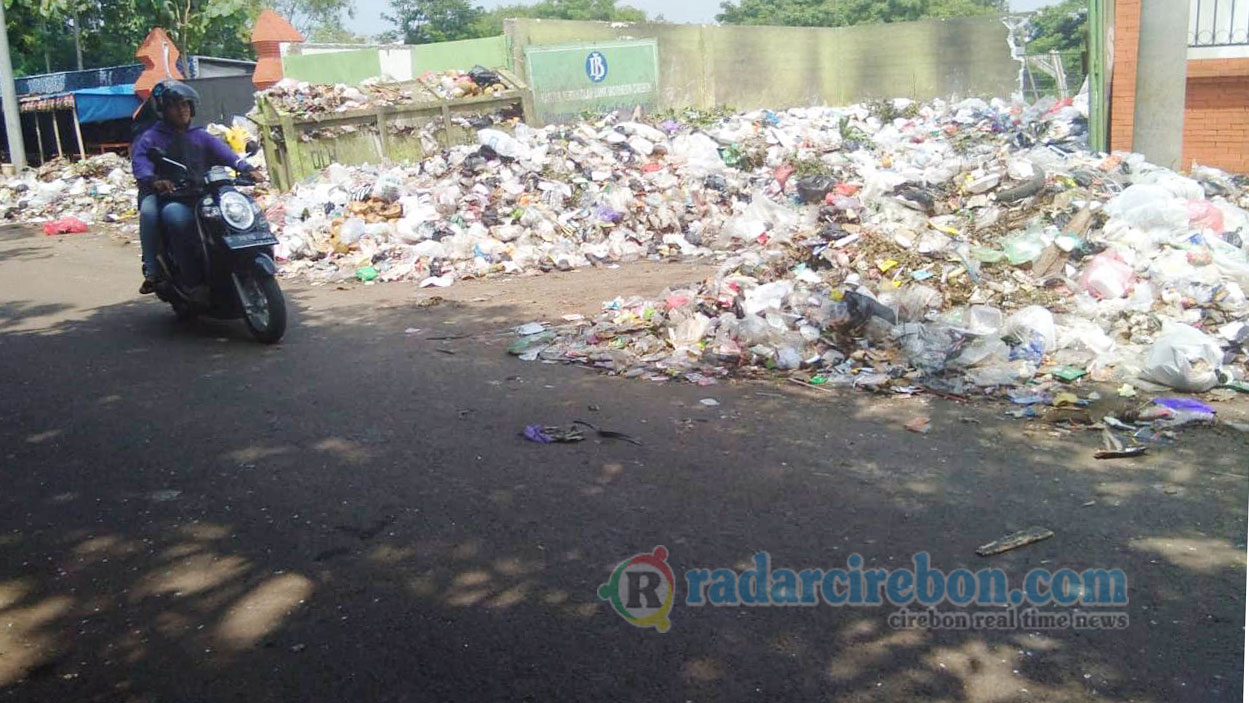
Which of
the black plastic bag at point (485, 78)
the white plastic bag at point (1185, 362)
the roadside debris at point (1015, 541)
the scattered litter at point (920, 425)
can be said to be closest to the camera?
the roadside debris at point (1015, 541)

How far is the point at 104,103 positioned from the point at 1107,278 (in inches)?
914

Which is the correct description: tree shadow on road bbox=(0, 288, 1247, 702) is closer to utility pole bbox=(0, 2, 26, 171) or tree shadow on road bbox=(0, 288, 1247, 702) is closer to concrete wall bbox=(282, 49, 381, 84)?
concrete wall bbox=(282, 49, 381, 84)

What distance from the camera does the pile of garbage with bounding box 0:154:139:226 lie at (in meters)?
15.9

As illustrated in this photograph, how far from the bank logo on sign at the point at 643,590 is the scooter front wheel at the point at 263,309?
12.4 feet

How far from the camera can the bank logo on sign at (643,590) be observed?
3.05m

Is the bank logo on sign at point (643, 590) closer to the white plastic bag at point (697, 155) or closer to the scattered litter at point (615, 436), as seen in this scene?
the scattered litter at point (615, 436)

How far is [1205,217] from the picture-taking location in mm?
Answer: 7516

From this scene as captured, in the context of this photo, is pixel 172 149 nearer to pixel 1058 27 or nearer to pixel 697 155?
pixel 697 155

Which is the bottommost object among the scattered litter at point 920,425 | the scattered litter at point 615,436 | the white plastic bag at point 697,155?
the scattered litter at point 920,425

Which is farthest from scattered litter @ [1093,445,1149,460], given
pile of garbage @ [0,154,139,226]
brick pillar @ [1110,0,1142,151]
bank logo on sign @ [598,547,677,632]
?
pile of garbage @ [0,154,139,226]

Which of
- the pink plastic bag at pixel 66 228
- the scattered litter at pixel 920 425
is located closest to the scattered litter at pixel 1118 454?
Answer: the scattered litter at pixel 920 425

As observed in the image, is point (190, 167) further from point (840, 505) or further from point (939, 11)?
point (939, 11)

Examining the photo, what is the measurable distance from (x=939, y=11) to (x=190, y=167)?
1577 inches

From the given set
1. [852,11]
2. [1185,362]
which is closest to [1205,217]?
[1185,362]
